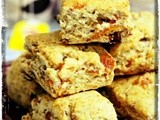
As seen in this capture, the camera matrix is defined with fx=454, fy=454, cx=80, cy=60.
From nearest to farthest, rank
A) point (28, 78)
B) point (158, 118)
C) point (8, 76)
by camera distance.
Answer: point (158, 118), point (28, 78), point (8, 76)

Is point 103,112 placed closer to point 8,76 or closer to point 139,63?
point 139,63

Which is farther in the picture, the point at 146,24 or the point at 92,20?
the point at 146,24

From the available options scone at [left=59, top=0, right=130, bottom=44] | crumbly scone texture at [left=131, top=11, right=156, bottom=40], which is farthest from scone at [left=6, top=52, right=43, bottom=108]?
crumbly scone texture at [left=131, top=11, right=156, bottom=40]

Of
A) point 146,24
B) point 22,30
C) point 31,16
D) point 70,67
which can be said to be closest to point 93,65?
point 70,67

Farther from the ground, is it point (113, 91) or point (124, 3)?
point (124, 3)

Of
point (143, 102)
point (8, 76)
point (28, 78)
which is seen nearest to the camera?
point (143, 102)

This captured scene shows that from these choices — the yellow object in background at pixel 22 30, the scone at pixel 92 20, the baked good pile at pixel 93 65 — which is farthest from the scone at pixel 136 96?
the yellow object in background at pixel 22 30

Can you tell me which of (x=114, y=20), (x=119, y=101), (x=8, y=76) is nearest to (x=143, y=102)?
(x=119, y=101)

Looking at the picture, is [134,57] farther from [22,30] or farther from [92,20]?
[22,30]
